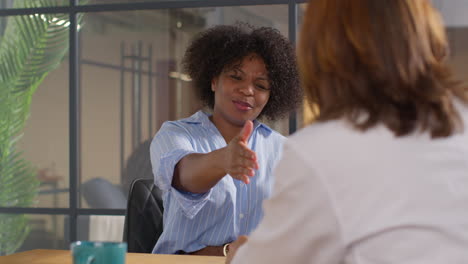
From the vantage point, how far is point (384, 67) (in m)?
0.95

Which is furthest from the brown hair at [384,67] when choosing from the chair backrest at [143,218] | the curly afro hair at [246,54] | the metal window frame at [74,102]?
the metal window frame at [74,102]

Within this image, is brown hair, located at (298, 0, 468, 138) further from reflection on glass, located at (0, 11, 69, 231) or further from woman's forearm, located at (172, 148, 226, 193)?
reflection on glass, located at (0, 11, 69, 231)

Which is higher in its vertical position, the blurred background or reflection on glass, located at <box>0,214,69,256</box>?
the blurred background

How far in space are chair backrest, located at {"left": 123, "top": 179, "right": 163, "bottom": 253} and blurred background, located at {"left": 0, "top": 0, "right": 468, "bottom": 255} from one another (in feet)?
2.72

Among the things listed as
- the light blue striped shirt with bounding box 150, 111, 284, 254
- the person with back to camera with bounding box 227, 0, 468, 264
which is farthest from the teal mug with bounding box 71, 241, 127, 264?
the light blue striped shirt with bounding box 150, 111, 284, 254

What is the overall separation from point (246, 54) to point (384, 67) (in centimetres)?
154

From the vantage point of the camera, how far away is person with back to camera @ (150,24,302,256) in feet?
6.86

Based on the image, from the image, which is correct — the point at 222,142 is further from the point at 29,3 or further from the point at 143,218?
the point at 29,3

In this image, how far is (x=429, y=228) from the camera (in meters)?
0.88

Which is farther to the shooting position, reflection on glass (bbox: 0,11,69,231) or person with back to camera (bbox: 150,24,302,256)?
reflection on glass (bbox: 0,11,69,231)

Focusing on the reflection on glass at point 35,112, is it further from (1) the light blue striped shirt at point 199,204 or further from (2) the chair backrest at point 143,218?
(1) the light blue striped shirt at point 199,204

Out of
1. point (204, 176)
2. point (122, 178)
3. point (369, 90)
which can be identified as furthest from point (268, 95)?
point (369, 90)

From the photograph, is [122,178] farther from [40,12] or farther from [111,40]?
[40,12]

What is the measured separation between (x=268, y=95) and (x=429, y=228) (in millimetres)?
1640
